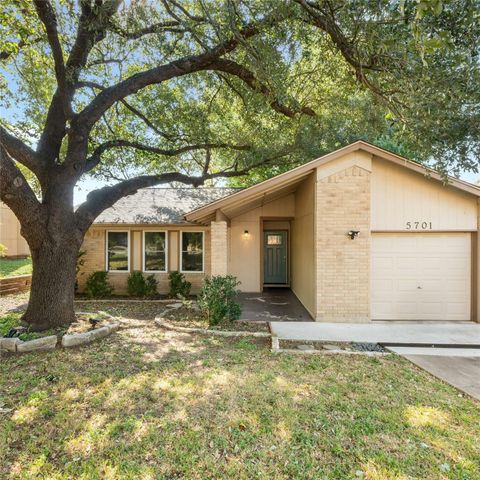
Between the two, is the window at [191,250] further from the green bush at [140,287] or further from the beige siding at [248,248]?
the green bush at [140,287]

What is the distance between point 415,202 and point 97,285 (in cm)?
1124

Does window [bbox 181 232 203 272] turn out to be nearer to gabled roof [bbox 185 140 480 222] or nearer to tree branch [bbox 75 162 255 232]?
tree branch [bbox 75 162 255 232]

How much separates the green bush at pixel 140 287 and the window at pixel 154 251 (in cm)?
60

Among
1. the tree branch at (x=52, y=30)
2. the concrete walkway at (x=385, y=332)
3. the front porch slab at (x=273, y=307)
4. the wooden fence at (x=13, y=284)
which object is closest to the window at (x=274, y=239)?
the front porch slab at (x=273, y=307)

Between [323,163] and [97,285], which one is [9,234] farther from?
[323,163]

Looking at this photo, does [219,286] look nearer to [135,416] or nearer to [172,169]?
[135,416]

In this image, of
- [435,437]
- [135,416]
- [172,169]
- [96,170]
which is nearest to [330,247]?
[435,437]

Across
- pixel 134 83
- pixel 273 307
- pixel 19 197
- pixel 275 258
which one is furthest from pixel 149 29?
pixel 275 258

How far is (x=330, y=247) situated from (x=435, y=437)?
Answer: 16.2 feet

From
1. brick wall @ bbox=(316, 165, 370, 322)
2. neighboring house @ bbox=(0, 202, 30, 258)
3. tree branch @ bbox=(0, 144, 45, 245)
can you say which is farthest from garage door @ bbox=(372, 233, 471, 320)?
neighboring house @ bbox=(0, 202, 30, 258)

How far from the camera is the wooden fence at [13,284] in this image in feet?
36.8

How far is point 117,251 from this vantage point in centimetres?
1191

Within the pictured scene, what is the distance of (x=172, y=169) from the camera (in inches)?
486

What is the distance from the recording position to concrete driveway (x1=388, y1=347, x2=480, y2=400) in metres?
4.45
